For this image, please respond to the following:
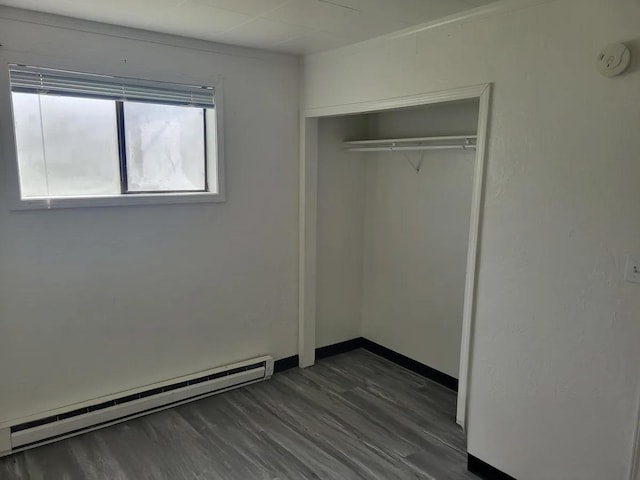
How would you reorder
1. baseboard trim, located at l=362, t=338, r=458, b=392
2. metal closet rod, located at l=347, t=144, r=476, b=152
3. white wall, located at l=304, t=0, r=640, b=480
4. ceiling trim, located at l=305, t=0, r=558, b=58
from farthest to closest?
baseboard trim, located at l=362, t=338, r=458, b=392, metal closet rod, located at l=347, t=144, r=476, b=152, ceiling trim, located at l=305, t=0, r=558, b=58, white wall, located at l=304, t=0, r=640, b=480

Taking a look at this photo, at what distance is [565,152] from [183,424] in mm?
2642

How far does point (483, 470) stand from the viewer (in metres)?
2.43

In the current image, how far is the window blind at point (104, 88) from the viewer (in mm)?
2395

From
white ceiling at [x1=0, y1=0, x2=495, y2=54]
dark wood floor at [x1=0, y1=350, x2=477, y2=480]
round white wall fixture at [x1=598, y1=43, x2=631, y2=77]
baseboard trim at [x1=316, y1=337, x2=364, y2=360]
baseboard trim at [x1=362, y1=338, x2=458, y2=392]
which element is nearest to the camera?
round white wall fixture at [x1=598, y1=43, x2=631, y2=77]

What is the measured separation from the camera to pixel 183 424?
9.45 feet

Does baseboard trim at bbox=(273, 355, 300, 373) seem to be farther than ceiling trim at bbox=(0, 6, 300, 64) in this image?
Yes

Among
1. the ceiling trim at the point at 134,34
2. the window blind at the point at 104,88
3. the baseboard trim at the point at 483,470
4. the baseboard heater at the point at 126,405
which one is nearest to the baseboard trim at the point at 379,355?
the baseboard heater at the point at 126,405

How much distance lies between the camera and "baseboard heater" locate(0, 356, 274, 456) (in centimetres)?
254

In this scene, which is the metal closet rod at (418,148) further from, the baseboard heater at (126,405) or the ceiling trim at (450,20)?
the baseboard heater at (126,405)

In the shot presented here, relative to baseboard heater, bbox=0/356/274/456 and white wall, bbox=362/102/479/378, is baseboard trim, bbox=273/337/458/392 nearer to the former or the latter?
white wall, bbox=362/102/479/378

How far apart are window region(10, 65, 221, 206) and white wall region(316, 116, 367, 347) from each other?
38.1 inches

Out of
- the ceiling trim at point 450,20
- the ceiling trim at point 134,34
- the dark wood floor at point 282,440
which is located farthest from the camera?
the dark wood floor at point 282,440

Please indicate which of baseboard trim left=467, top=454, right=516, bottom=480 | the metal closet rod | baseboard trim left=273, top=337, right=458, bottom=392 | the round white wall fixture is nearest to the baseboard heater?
baseboard trim left=273, top=337, right=458, bottom=392

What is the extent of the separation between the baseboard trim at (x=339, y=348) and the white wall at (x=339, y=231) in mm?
39
